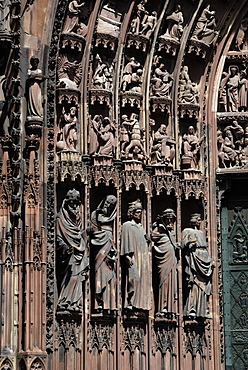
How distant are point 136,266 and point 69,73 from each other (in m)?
3.59

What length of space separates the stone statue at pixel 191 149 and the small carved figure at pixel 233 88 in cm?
101

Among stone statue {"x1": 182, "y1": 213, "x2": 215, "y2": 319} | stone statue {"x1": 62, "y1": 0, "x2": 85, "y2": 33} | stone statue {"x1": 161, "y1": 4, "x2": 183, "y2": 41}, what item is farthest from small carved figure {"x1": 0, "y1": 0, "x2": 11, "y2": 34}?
stone statue {"x1": 182, "y1": 213, "x2": 215, "y2": 319}

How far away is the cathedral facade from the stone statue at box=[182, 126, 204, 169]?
0.02 meters

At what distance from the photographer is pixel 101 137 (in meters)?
19.8

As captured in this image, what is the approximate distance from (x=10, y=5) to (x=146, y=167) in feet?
12.5

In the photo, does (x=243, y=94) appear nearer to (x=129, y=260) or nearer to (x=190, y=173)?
(x=190, y=173)

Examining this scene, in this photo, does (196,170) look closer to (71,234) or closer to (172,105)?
(172,105)

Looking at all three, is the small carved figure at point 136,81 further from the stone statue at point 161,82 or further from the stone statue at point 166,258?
the stone statue at point 166,258

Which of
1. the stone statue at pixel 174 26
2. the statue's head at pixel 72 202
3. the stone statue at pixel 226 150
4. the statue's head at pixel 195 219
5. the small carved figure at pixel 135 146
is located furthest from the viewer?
the stone statue at pixel 226 150

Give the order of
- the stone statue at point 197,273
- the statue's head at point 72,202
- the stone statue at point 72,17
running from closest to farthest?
the statue's head at point 72,202
the stone statue at point 72,17
the stone statue at point 197,273

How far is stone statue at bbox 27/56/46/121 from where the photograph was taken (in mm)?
18875

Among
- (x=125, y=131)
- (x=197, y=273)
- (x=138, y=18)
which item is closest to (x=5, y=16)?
(x=138, y=18)

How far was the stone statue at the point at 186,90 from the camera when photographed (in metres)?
20.9

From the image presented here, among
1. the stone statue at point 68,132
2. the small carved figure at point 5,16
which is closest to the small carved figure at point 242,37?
the stone statue at point 68,132
